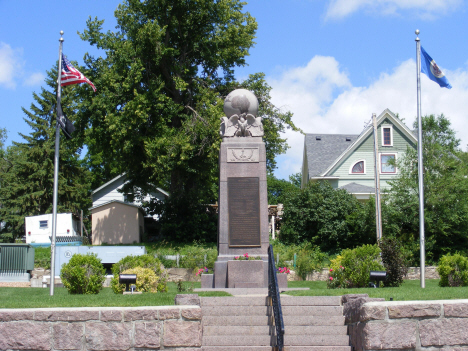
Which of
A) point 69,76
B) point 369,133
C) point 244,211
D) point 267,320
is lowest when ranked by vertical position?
point 267,320

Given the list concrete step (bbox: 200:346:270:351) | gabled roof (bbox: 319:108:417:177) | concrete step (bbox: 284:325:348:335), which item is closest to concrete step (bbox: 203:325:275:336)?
concrete step (bbox: 284:325:348:335)

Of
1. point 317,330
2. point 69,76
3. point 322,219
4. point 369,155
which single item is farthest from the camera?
point 369,155

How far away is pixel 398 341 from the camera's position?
6824 mm

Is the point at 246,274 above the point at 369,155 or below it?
below

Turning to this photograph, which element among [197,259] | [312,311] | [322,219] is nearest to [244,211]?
[312,311]

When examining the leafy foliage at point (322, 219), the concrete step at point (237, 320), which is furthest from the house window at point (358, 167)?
the concrete step at point (237, 320)

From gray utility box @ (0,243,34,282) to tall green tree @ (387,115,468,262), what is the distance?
17.3 meters

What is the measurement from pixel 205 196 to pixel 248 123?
17.0 m

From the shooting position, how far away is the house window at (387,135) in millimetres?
34500

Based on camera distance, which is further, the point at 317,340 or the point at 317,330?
the point at 317,330

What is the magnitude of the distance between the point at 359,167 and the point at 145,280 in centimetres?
2566

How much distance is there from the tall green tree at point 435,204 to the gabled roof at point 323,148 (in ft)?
30.4

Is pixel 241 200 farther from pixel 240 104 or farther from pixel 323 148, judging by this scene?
pixel 323 148

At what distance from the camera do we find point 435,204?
25297mm
